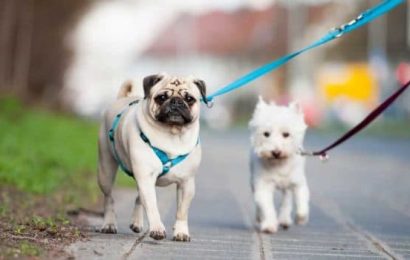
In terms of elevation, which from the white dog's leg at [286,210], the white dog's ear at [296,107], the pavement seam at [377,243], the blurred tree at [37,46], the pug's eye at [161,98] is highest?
the blurred tree at [37,46]

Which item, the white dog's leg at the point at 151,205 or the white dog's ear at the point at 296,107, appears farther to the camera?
the white dog's ear at the point at 296,107

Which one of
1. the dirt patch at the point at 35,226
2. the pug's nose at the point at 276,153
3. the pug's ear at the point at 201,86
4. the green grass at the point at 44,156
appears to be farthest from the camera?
the green grass at the point at 44,156

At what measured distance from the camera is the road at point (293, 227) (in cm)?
772

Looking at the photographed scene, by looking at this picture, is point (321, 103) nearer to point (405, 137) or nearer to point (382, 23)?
point (382, 23)

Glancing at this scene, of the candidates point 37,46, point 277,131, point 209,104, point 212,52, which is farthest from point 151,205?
point 212,52

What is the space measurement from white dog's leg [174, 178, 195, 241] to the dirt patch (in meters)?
0.74

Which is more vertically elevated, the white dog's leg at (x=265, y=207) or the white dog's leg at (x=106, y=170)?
the white dog's leg at (x=106, y=170)

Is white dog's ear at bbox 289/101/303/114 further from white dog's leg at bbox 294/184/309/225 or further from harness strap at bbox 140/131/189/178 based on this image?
harness strap at bbox 140/131/189/178

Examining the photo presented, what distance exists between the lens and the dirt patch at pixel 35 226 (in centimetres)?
685

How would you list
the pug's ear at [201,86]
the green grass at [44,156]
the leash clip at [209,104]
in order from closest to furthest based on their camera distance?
1. the pug's ear at [201,86]
2. the leash clip at [209,104]
3. the green grass at [44,156]

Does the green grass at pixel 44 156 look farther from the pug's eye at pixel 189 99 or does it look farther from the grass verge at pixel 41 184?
the pug's eye at pixel 189 99

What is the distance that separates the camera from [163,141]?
822 centimetres

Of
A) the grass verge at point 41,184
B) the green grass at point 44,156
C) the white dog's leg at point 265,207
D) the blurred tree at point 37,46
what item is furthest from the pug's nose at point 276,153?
the blurred tree at point 37,46

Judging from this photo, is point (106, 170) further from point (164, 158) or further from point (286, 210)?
point (286, 210)
